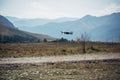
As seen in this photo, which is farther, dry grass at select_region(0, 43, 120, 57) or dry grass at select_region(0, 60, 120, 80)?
dry grass at select_region(0, 43, 120, 57)

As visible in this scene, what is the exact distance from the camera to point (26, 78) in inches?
893

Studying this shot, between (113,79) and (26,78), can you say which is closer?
(113,79)

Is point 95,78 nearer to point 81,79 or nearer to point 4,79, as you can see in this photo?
point 81,79

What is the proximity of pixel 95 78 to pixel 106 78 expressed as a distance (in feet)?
3.77

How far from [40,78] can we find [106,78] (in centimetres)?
708

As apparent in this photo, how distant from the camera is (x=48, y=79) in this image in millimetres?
21969

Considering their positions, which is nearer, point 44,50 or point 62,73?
point 62,73

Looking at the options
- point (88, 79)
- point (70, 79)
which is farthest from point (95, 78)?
point (70, 79)

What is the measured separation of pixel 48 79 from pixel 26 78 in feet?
8.34

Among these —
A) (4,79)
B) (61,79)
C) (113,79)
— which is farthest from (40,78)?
(113,79)

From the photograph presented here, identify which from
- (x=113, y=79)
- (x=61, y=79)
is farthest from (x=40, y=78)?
(x=113, y=79)

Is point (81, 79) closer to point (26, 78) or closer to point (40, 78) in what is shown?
point (40, 78)

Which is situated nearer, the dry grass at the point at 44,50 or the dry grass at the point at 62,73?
the dry grass at the point at 62,73

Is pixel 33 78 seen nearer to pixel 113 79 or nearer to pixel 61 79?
pixel 61 79
